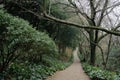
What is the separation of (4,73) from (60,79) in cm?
353

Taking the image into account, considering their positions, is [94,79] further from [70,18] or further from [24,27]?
[70,18]

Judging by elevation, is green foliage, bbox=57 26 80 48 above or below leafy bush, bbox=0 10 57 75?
below

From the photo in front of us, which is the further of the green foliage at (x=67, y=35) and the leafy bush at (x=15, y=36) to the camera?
the green foliage at (x=67, y=35)

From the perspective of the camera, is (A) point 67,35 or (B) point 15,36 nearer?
(B) point 15,36

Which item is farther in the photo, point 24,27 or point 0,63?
point 0,63

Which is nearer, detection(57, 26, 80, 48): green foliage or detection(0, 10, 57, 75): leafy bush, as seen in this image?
detection(0, 10, 57, 75): leafy bush

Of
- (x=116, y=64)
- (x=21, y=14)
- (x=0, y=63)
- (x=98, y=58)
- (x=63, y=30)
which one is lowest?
(x=98, y=58)

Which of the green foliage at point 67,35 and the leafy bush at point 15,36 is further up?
the leafy bush at point 15,36

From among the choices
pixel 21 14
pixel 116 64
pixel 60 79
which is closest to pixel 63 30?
pixel 116 64

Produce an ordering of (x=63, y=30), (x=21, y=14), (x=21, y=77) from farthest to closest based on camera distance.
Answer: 1. (x=63, y=30)
2. (x=21, y=14)
3. (x=21, y=77)

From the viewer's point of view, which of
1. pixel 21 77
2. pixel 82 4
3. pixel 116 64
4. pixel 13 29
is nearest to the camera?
pixel 13 29

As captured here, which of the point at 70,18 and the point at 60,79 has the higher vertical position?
the point at 70,18

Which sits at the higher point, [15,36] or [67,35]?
[15,36]

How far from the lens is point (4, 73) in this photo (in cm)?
930
